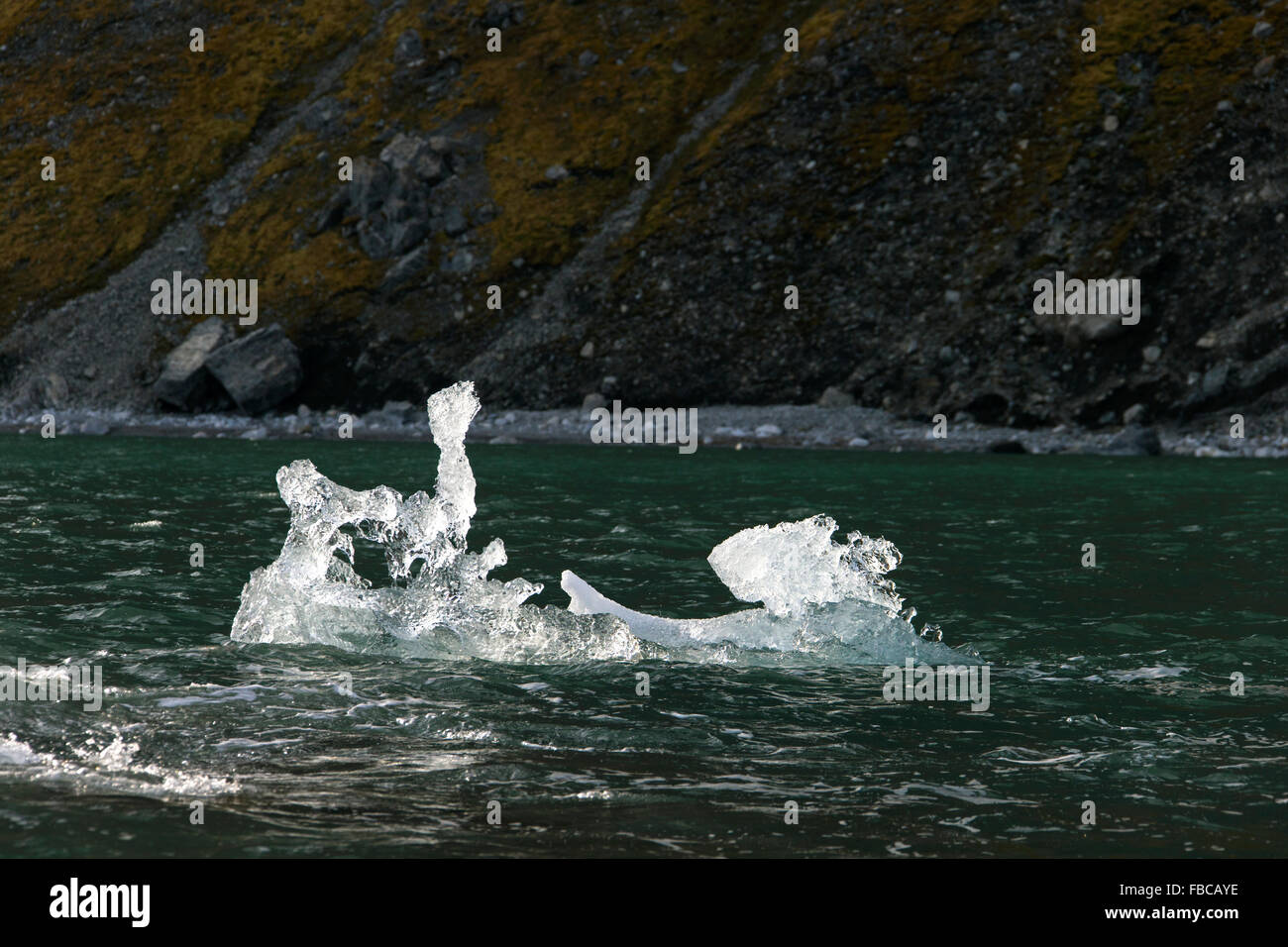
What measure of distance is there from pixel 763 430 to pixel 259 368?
1023 inches

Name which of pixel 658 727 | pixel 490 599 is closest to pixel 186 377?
pixel 490 599

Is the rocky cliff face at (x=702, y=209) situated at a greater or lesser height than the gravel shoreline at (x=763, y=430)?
greater

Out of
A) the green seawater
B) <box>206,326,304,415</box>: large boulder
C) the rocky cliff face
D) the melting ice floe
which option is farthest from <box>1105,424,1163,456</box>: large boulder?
<box>206,326,304,415</box>: large boulder

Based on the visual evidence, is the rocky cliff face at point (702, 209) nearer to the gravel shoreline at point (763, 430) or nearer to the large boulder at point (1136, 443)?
the gravel shoreline at point (763, 430)

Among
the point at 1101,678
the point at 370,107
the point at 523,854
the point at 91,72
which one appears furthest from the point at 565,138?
the point at 523,854

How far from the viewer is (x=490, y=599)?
1638cm

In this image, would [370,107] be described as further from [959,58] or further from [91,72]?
[959,58]

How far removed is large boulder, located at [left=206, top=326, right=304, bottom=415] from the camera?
6800 cm

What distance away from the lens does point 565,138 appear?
7794 centimetres

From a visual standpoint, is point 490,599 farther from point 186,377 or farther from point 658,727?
point 186,377

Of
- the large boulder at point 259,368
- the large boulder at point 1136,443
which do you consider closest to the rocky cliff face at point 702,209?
the large boulder at point 259,368

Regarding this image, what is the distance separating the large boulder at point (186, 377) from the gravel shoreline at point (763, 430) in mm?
957

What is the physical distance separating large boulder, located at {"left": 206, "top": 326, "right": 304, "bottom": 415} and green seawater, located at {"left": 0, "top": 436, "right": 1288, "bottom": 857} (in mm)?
42547

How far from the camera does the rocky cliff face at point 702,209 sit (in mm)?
59500
